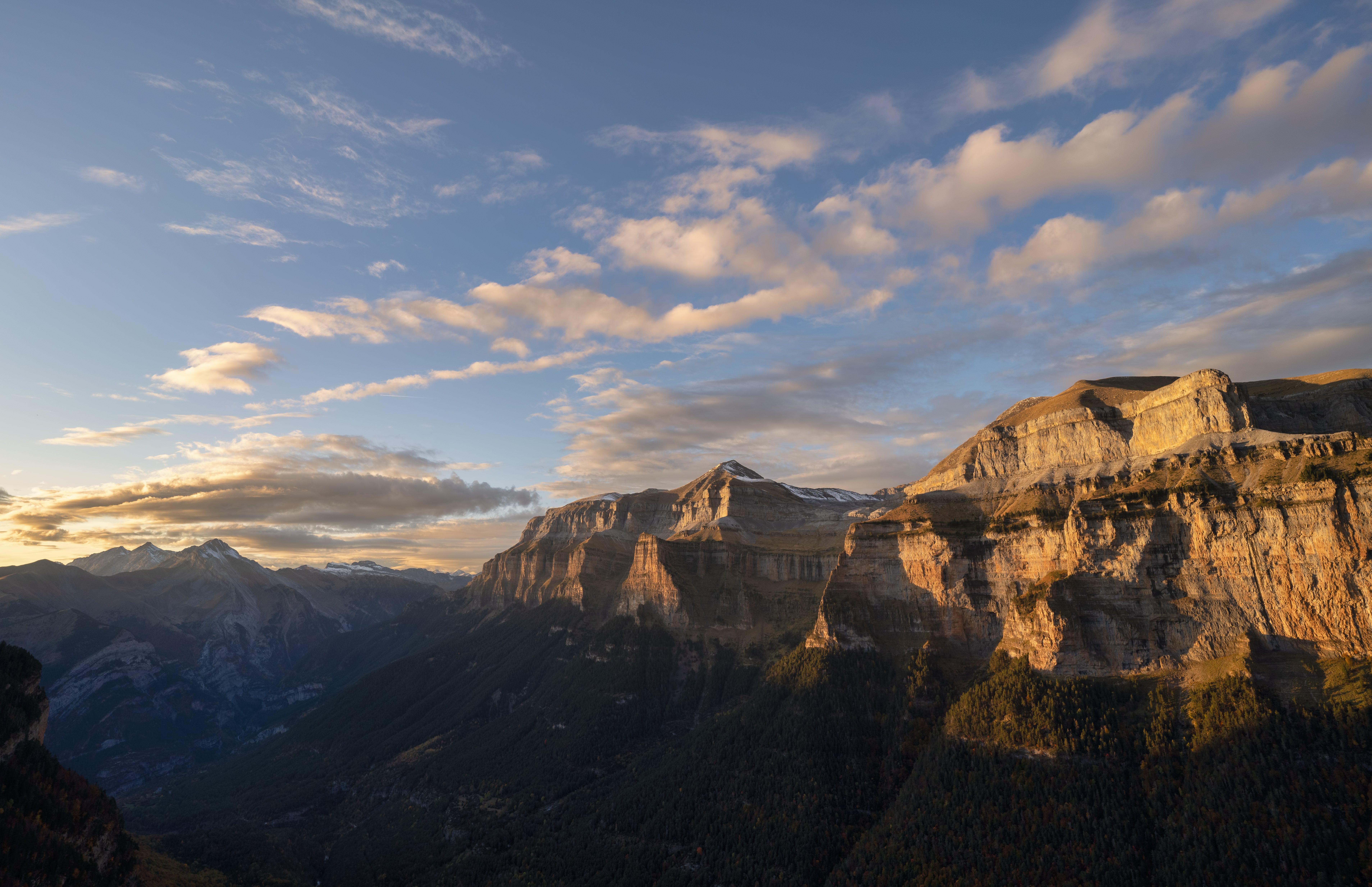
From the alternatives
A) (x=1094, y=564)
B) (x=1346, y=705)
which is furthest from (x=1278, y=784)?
(x=1094, y=564)

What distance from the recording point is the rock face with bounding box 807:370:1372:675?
343 feet

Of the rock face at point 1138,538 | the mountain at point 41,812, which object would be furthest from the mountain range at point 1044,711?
the mountain at point 41,812

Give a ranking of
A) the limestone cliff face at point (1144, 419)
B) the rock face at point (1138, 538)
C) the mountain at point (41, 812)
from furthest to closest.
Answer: the limestone cliff face at point (1144, 419) → the rock face at point (1138, 538) → the mountain at point (41, 812)

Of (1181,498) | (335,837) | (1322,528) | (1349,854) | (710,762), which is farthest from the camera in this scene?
(335,837)

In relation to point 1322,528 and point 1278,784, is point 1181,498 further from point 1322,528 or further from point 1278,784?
point 1278,784

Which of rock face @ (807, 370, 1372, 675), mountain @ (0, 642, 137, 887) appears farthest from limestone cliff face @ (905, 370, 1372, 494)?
mountain @ (0, 642, 137, 887)

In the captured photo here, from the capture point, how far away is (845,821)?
128500 mm

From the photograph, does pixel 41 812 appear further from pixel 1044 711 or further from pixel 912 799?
pixel 1044 711

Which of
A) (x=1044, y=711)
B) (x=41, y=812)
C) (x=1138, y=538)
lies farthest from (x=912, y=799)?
(x=41, y=812)

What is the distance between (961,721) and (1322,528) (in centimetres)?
7260

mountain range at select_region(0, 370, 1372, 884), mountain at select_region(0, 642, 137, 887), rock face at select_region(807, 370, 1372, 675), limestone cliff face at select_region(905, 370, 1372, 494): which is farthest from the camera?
limestone cliff face at select_region(905, 370, 1372, 494)

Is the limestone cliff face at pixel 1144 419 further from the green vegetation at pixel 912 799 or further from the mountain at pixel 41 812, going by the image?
the mountain at pixel 41 812

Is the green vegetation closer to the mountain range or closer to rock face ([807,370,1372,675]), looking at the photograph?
the mountain range

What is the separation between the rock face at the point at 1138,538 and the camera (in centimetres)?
10444
